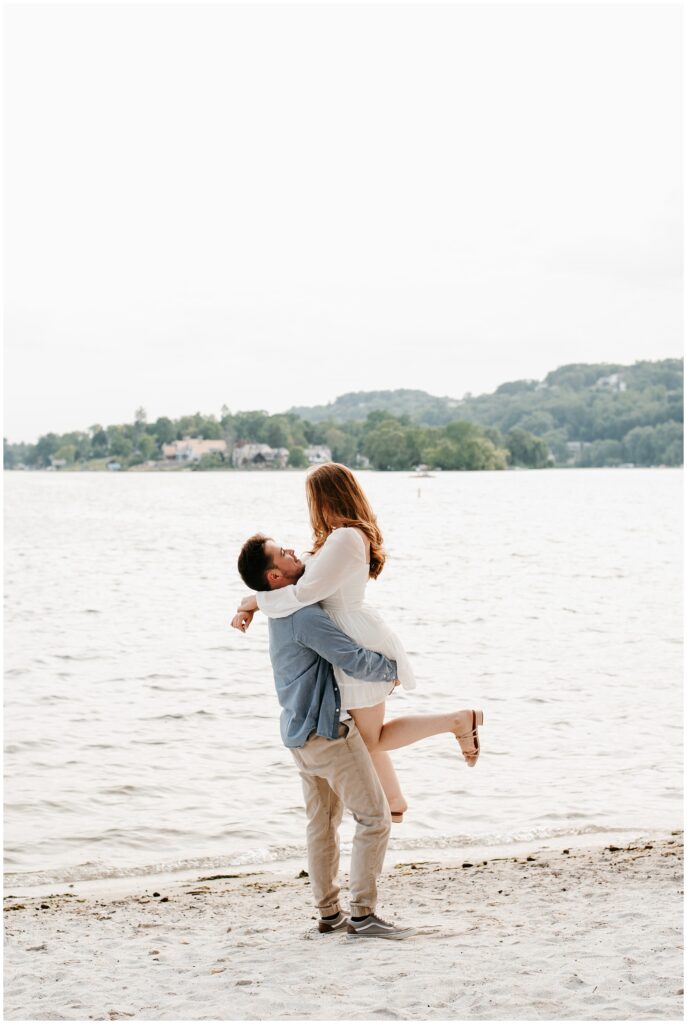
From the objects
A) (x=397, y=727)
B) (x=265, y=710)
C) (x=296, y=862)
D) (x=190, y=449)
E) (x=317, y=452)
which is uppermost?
(x=190, y=449)

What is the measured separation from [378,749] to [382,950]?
94 centimetres

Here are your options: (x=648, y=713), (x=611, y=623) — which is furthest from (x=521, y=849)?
(x=611, y=623)

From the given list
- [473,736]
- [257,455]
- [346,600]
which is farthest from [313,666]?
[257,455]

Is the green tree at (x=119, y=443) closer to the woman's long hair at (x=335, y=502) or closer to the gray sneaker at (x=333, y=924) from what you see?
the gray sneaker at (x=333, y=924)

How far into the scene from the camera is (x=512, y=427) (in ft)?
452

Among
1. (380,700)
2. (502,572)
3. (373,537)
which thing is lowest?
(502,572)

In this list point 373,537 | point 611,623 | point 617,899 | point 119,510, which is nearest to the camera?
point 373,537

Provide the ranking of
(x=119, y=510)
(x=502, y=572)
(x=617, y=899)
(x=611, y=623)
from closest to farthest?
(x=617, y=899) < (x=611, y=623) < (x=502, y=572) < (x=119, y=510)

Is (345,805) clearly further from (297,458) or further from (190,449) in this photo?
(190,449)

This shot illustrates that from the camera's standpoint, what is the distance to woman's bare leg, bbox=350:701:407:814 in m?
5.02

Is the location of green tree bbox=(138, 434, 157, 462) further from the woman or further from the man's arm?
the man's arm

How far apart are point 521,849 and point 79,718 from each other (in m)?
7.38

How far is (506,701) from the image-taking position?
1579 cm

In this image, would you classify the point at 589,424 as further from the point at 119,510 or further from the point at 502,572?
the point at 502,572
